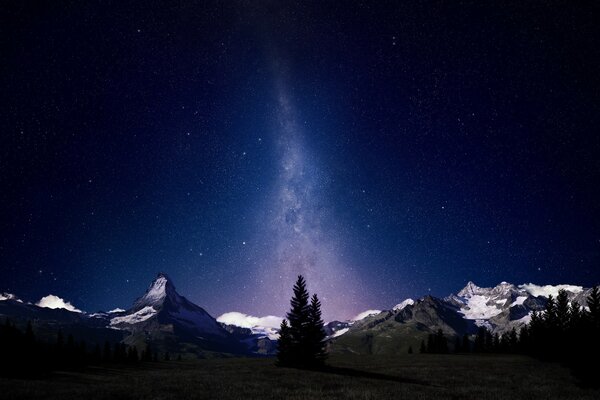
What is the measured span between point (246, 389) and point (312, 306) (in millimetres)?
25520

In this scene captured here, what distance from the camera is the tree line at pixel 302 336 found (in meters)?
46.2

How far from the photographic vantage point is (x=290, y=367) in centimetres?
4516

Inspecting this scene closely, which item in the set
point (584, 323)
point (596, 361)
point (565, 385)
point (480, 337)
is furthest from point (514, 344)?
point (565, 385)

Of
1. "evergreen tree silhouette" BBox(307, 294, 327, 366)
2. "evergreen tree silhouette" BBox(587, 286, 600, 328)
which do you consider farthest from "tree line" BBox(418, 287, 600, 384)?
"evergreen tree silhouette" BBox(307, 294, 327, 366)

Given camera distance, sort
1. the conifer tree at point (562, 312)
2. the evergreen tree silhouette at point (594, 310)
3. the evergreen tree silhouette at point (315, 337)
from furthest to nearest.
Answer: the conifer tree at point (562, 312)
the evergreen tree silhouette at point (594, 310)
the evergreen tree silhouette at point (315, 337)

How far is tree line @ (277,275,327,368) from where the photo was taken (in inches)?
1820

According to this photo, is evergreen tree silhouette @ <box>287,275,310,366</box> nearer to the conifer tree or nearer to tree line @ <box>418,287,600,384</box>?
tree line @ <box>418,287,600,384</box>

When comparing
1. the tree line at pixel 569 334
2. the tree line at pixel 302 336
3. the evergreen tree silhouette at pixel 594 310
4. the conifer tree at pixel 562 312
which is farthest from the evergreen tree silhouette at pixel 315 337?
the conifer tree at pixel 562 312

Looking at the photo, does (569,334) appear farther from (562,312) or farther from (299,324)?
(299,324)

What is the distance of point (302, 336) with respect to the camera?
1865 inches

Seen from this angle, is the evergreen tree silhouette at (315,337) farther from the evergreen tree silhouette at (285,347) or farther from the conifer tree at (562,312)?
the conifer tree at (562,312)

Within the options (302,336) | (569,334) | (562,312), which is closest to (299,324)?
(302,336)

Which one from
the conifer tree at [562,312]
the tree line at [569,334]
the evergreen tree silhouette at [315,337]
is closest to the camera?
the tree line at [569,334]

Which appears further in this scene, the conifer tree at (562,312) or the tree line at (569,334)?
the conifer tree at (562,312)
